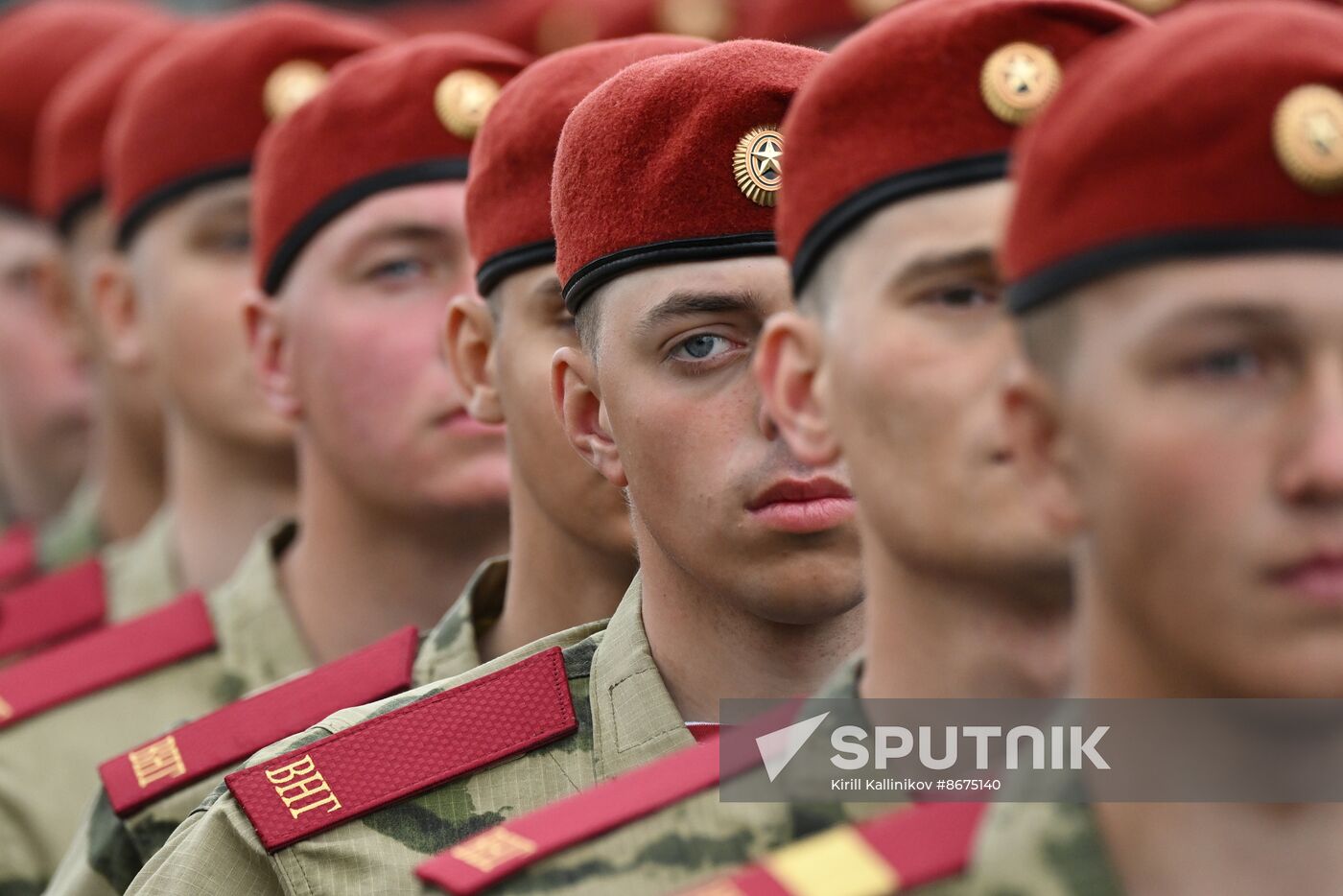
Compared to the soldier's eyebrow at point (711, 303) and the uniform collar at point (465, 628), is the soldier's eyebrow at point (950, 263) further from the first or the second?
the uniform collar at point (465, 628)

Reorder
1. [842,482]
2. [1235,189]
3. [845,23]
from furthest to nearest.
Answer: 1. [845,23]
2. [842,482]
3. [1235,189]

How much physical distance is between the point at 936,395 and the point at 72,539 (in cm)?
557

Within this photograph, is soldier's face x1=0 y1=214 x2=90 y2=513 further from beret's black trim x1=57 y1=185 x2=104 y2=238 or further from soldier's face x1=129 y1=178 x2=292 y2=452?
soldier's face x1=129 y1=178 x2=292 y2=452

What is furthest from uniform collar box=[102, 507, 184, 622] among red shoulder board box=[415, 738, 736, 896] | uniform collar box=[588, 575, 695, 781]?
red shoulder board box=[415, 738, 736, 896]

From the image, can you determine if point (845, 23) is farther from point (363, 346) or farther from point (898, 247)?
point (898, 247)

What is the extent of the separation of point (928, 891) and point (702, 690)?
121 centimetres

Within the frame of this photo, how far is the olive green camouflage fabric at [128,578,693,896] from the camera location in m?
4.40

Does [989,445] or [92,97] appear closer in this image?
[989,445]

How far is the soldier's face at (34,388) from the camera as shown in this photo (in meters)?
9.45

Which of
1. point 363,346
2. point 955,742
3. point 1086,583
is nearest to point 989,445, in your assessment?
point 1086,583

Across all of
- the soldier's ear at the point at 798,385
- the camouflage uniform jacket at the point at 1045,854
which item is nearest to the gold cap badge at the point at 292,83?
the soldier's ear at the point at 798,385

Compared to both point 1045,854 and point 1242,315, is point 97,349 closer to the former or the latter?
point 1045,854

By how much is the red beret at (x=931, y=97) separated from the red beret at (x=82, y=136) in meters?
5.23

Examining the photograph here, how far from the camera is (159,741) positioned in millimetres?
5258
